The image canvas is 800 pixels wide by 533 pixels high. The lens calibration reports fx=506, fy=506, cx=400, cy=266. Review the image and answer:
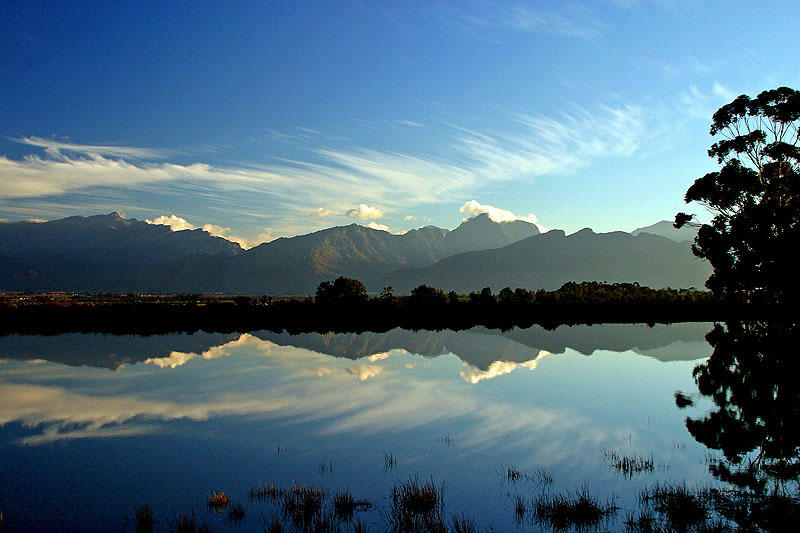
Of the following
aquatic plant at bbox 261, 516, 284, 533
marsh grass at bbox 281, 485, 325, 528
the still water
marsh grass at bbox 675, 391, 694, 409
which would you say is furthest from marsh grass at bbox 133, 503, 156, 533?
marsh grass at bbox 675, 391, 694, 409

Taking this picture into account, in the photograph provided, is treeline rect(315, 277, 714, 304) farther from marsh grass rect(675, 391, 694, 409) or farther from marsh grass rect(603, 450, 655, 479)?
marsh grass rect(603, 450, 655, 479)

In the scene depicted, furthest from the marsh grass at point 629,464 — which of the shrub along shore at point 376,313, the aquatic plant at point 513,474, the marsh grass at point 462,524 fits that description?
the shrub along shore at point 376,313

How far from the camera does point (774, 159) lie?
4428cm

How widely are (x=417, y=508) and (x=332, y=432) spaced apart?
817 centimetres

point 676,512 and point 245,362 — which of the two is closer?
point 676,512

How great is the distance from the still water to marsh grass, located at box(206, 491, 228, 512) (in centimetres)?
29

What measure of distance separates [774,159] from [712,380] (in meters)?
26.0

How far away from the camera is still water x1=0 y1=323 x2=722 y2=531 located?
521 inches

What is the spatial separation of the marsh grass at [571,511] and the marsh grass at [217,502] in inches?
303

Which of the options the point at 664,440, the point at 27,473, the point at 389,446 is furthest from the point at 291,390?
the point at 664,440

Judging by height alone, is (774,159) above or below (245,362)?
above

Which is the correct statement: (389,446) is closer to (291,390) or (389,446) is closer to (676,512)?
A: (676,512)

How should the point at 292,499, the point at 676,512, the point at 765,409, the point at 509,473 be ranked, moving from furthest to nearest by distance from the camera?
the point at 765,409, the point at 509,473, the point at 292,499, the point at 676,512

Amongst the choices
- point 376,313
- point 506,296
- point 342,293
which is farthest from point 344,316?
point 506,296
